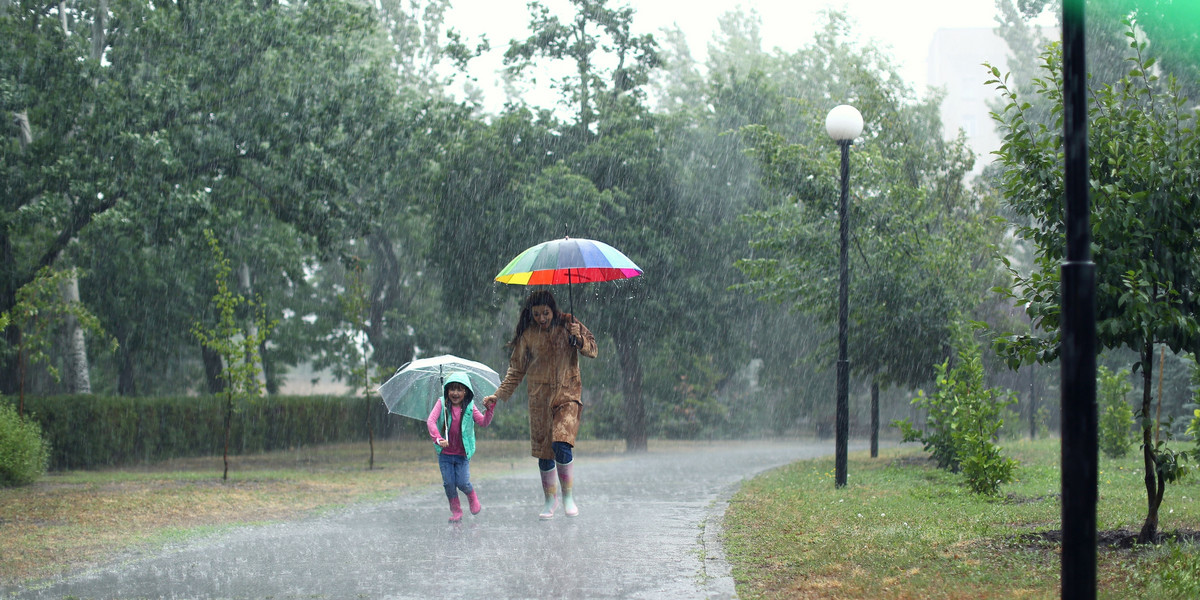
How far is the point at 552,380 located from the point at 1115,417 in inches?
538

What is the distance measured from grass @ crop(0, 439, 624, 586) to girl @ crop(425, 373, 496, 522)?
7.84 feet

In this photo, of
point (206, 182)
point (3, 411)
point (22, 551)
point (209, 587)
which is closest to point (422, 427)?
point (206, 182)

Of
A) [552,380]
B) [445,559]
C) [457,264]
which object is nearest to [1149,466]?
[552,380]

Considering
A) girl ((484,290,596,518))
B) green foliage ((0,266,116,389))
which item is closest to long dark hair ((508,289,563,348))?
girl ((484,290,596,518))

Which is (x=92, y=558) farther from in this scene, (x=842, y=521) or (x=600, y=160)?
(x=600, y=160)

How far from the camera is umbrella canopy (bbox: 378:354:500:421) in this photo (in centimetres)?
1050

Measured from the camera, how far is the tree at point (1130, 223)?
7.34 m

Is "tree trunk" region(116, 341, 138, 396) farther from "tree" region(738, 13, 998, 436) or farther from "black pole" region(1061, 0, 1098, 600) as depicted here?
"black pole" region(1061, 0, 1098, 600)

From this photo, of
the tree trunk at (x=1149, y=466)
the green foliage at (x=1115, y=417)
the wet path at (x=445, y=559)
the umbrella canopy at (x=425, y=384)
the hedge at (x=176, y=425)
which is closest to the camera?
the wet path at (x=445, y=559)

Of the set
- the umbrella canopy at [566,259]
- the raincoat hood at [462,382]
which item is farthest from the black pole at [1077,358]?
the raincoat hood at [462,382]

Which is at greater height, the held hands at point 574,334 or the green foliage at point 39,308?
the green foliage at point 39,308

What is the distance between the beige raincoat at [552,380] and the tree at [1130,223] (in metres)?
3.39

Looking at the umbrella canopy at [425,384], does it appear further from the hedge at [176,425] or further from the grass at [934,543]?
the hedge at [176,425]

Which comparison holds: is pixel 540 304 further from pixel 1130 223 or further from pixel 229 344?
pixel 229 344
